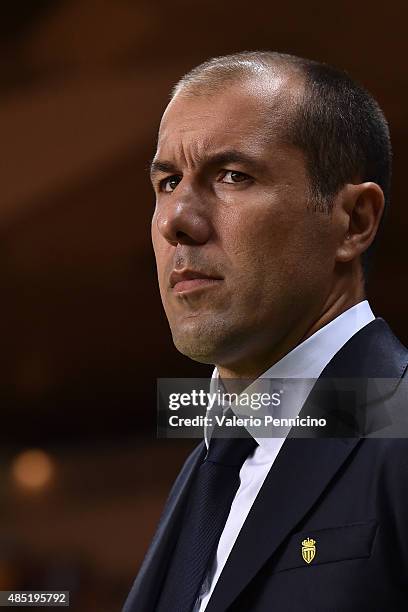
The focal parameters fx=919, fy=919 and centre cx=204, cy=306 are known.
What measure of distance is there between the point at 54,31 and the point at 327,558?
1.74 meters

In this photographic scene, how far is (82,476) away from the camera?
2.18 m

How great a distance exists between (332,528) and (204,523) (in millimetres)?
213

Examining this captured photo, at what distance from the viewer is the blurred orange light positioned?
220 cm

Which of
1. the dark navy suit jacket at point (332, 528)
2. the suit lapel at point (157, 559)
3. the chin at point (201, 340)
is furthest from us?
the suit lapel at point (157, 559)

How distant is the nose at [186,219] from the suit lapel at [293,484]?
0.20 metres

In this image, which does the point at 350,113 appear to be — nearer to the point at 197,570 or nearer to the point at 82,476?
the point at 197,570

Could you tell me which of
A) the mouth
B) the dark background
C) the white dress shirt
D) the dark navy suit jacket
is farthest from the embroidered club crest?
the dark background

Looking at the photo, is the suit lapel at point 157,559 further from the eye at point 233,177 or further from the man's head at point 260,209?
the eye at point 233,177

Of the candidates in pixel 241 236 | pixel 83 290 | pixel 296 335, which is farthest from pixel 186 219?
pixel 83 290

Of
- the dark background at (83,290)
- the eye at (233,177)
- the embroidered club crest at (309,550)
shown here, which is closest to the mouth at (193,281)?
the eye at (233,177)

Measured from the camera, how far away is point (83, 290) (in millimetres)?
2242

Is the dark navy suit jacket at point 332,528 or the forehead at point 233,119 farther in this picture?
the forehead at point 233,119

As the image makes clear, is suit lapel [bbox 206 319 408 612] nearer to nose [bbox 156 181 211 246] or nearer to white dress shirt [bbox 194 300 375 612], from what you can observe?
white dress shirt [bbox 194 300 375 612]

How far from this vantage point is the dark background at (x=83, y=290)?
6.91 ft
